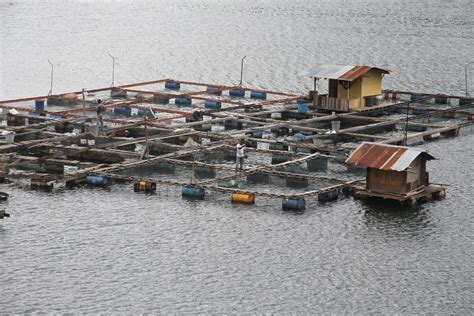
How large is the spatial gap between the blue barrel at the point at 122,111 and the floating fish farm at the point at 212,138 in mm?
62

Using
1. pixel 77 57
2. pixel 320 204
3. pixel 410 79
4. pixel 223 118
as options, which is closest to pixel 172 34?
pixel 77 57

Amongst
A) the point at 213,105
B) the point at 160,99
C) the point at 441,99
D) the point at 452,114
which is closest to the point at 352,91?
the point at 452,114

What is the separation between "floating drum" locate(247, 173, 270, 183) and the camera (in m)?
44.8

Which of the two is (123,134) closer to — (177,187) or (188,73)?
(177,187)

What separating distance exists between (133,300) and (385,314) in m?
7.47

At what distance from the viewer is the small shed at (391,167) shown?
138 ft

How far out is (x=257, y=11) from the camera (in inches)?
5620

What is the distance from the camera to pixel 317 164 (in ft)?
155

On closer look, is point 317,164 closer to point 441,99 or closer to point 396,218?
point 396,218

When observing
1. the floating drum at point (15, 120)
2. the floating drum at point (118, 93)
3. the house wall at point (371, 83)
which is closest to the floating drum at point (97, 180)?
the floating drum at point (15, 120)

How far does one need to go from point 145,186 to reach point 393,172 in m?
9.72

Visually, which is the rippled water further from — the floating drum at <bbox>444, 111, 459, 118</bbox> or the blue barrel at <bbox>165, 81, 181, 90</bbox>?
the blue barrel at <bbox>165, 81, 181, 90</bbox>

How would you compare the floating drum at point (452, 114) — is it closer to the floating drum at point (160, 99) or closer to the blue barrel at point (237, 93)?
the blue barrel at point (237, 93)

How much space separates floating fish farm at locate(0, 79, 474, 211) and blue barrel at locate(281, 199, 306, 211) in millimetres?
37
